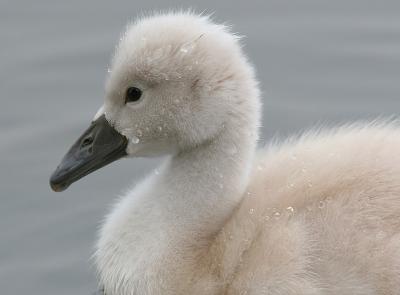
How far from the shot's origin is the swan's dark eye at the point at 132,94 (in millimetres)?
6266

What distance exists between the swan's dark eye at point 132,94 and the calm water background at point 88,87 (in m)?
1.06

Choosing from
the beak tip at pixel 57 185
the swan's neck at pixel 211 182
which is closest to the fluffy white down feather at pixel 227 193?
the swan's neck at pixel 211 182

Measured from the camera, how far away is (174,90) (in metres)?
6.19

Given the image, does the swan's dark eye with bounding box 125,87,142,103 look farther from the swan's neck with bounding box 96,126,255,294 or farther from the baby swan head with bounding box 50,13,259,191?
the swan's neck with bounding box 96,126,255,294

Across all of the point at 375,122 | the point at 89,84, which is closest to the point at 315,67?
the point at 89,84

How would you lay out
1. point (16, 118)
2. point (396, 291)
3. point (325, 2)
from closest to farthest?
point (396, 291) < point (16, 118) < point (325, 2)

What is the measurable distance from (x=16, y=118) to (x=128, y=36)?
2011 mm

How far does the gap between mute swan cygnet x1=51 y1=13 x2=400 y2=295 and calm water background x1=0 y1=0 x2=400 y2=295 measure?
69 cm

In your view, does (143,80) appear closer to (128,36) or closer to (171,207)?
(128,36)

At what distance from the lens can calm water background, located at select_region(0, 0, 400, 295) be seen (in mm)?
7188

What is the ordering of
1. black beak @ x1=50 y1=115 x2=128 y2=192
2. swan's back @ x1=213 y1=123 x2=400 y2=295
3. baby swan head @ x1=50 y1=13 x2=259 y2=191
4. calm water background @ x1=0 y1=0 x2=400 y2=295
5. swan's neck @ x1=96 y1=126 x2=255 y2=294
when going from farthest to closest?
calm water background @ x1=0 y1=0 x2=400 y2=295
black beak @ x1=50 y1=115 x2=128 y2=192
swan's neck @ x1=96 y1=126 x2=255 y2=294
baby swan head @ x1=50 y1=13 x2=259 y2=191
swan's back @ x1=213 y1=123 x2=400 y2=295

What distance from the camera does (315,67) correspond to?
850 centimetres

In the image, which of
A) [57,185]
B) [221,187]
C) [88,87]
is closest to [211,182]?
[221,187]

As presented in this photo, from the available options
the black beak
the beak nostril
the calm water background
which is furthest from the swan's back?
the calm water background
